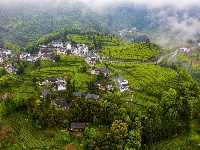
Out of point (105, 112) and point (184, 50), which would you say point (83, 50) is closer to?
point (105, 112)

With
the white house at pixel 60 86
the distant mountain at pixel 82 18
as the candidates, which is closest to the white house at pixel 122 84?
the white house at pixel 60 86

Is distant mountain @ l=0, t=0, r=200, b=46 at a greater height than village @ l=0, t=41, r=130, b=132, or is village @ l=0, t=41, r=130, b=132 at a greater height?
distant mountain @ l=0, t=0, r=200, b=46

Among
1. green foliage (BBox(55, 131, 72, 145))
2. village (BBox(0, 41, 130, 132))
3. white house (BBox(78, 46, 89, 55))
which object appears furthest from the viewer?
white house (BBox(78, 46, 89, 55))

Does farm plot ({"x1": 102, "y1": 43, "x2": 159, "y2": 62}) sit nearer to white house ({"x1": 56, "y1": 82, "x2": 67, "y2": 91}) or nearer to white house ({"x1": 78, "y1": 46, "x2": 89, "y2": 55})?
white house ({"x1": 78, "y1": 46, "x2": 89, "y2": 55})

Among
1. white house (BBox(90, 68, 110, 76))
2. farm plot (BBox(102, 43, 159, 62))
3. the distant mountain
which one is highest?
the distant mountain

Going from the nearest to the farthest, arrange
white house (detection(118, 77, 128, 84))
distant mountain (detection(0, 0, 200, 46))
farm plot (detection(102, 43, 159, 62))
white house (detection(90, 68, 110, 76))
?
1. white house (detection(118, 77, 128, 84))
2. white house (detection(90, 68, 110, 76))
3. farm plot (detection(102, 43, 159, 62))
4. distant mountain (detection(0, 0, 200, 46))

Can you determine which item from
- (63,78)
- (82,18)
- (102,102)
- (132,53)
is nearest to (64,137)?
(102,102)

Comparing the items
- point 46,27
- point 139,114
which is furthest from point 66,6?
point 139,114

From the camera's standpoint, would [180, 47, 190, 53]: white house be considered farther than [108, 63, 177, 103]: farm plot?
Yes

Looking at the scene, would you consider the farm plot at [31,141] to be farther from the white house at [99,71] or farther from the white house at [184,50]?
the white house at [184,50]

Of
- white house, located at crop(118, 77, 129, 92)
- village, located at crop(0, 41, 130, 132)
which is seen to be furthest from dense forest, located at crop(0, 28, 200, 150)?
white house, located at crop(118, 77, 129, 92)

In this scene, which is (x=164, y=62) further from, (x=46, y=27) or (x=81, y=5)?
(x=81, y=5)

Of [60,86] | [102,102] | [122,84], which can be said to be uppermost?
[122,84]
